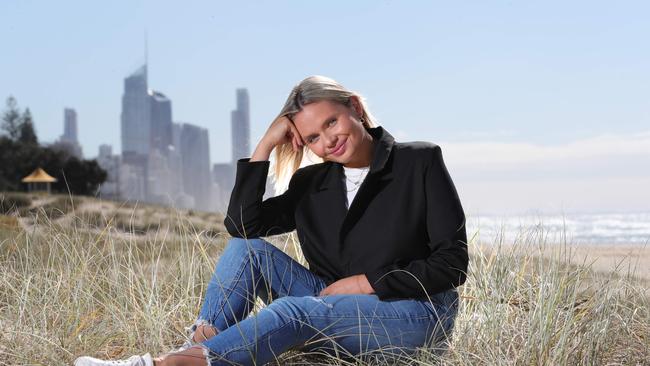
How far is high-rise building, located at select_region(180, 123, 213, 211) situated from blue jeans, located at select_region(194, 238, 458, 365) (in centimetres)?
2515

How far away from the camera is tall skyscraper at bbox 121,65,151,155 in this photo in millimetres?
35656

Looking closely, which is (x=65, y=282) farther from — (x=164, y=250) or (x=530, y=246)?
(x=530, y=246)

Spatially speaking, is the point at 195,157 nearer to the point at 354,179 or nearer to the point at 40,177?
the point at 40,177

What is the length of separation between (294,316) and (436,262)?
511 mm

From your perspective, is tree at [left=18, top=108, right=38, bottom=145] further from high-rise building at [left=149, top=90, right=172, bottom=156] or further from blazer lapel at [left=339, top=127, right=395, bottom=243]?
blazer lapel at [left=339, top=127, right=395, bottom=243]

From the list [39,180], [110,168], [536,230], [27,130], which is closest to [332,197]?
[536,230]

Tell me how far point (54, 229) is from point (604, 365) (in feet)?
8.73

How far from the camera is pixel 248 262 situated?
2.73 meters

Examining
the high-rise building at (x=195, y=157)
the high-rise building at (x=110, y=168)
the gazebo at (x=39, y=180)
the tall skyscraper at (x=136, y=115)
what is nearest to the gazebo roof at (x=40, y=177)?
the gazebo at (x=39, y=180)

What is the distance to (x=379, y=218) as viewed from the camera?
2.74 meters

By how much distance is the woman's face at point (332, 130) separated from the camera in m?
2.66

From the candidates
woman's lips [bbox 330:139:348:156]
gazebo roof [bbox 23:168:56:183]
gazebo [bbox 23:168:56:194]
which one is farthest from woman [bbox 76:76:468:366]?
gazebo roof [bbox 23:168:56:183]

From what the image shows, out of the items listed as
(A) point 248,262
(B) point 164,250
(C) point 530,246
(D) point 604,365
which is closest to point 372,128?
(A) point 248,262

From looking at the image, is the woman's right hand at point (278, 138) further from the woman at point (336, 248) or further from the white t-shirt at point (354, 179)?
the white t-shirt at point (354, 179)
